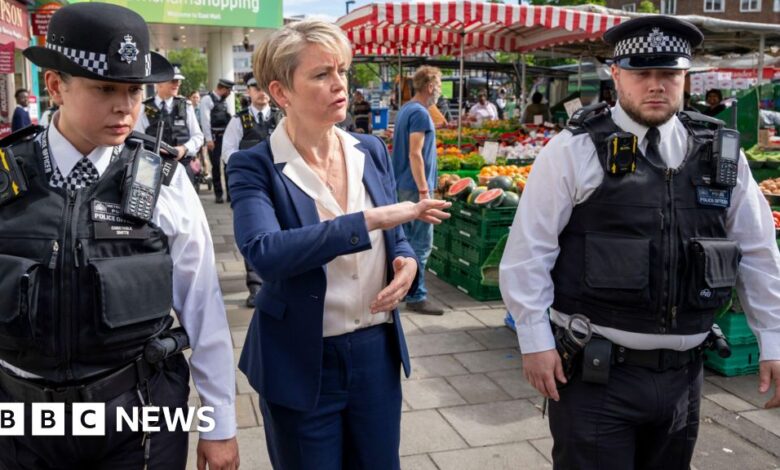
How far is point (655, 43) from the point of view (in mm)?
2574

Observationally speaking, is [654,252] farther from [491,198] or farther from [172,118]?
[172,118]

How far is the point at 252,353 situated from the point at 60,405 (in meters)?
0.65

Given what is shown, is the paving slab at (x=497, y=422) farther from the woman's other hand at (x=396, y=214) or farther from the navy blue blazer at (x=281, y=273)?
the woman's other hand at (x=396, y=214)

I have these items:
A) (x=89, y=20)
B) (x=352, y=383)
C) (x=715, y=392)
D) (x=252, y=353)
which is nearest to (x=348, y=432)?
(x=352, y=383)

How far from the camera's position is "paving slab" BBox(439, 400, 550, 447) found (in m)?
4.23

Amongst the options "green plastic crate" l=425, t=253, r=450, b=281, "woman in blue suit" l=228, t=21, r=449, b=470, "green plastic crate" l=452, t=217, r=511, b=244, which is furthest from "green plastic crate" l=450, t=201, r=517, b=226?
"woman in blue suit" l=228, t=21, r=449, b=470

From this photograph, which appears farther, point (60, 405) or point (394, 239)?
point (394, 239)

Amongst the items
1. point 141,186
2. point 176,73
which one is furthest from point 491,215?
point 141,186

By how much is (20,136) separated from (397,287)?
3.94 ft

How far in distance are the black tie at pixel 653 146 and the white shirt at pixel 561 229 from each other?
2 cm

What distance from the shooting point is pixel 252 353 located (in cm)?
246

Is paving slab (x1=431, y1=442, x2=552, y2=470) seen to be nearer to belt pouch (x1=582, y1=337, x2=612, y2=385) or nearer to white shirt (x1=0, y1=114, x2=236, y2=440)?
belt pouch (x1=582, y1=337, x2=612, y2=385)

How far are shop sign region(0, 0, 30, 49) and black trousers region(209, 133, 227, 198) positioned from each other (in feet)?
13.1

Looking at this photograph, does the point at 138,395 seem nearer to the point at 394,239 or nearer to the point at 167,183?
the point at 167,183
